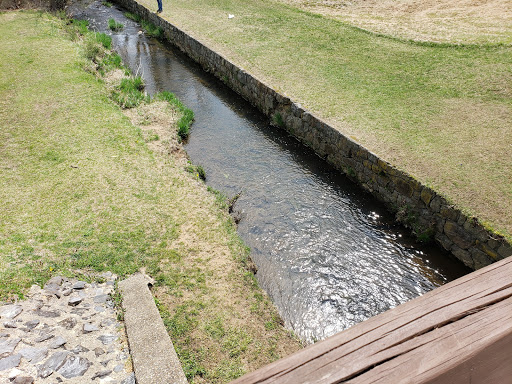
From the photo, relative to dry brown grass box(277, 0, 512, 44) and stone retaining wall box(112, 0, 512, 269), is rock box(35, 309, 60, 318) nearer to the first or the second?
stone retaining wall box(112, 0, 512, 269)

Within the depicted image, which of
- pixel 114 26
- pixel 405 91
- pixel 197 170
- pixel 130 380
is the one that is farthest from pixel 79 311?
pixel 114 26

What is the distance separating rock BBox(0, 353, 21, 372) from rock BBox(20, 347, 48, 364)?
0.06 metres

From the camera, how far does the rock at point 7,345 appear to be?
11.1ft

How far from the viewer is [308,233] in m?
6.29

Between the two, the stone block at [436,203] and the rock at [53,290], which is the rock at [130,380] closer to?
the rock at [53,290]

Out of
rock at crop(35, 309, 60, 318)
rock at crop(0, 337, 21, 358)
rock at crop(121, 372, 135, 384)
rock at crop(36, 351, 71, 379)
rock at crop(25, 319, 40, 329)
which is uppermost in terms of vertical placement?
rock at crop(0, 337, 21, 358)

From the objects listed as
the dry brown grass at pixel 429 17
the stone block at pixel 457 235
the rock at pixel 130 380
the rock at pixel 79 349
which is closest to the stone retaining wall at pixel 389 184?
the stone block at pixel 457 235

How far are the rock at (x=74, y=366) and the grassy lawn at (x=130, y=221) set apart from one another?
88cm

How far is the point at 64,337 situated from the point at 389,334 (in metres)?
3.74

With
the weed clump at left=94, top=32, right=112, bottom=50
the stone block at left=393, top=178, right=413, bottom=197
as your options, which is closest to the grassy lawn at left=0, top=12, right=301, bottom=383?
the stone block at left=393, top=178, right=413, bottom=197

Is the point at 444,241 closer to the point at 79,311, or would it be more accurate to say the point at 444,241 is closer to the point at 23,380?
the point at 79,311

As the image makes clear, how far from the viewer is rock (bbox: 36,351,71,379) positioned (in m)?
3.29

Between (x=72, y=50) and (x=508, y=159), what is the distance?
38.1 feet

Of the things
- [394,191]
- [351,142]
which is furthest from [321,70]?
[394,191]
